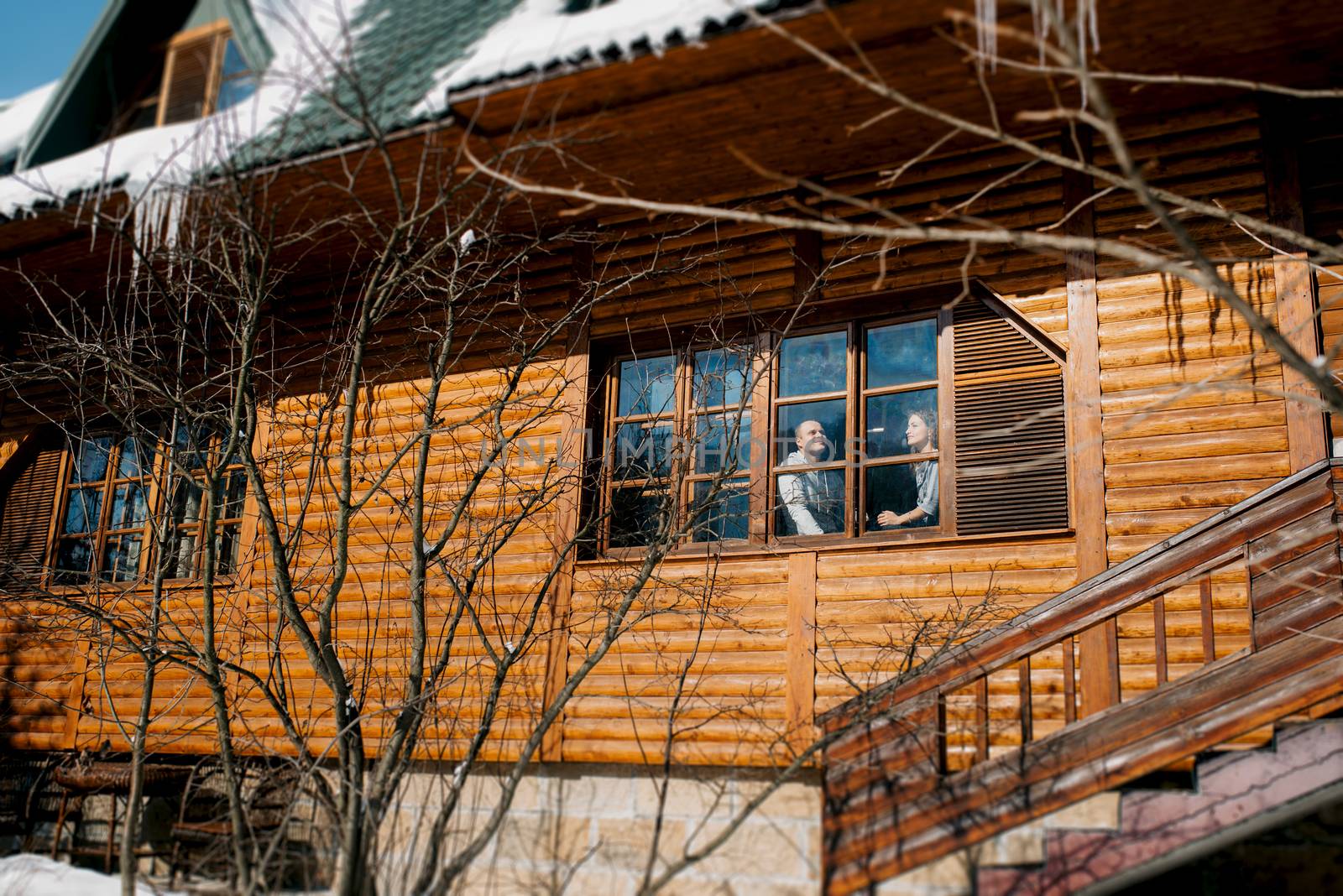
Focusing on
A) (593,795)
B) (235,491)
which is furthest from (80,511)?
(593,795)

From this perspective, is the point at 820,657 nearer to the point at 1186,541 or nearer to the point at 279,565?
the point at 1186,541

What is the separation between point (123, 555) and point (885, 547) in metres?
5.70

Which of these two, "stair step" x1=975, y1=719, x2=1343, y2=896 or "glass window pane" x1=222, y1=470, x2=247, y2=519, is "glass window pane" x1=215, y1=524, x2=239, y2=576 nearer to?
"glass window pane" x1=222, y1=470, x2=247, y2=519

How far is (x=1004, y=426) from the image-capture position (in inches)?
251

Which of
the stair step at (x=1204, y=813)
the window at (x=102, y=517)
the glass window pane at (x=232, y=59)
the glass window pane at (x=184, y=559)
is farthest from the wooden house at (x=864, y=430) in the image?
the glass window pane at (x=232, y=59)

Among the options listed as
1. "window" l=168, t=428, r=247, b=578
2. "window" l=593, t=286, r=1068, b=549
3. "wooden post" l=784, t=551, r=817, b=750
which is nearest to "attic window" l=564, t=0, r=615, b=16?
"window" l=593, t=286, r=1068, b=549

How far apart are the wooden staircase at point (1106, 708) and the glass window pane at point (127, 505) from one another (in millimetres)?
5957

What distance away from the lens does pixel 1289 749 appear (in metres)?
4.31

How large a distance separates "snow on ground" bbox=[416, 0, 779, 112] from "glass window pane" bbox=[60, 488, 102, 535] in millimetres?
4810

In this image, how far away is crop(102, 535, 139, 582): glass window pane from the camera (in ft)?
29.7

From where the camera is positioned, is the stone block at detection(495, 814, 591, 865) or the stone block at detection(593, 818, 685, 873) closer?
the stone block at detection(593, 818, 685, 873)

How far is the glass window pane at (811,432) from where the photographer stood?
6.96 meters

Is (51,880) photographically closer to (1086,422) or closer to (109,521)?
(109,521)

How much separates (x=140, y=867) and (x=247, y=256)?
521 cm
